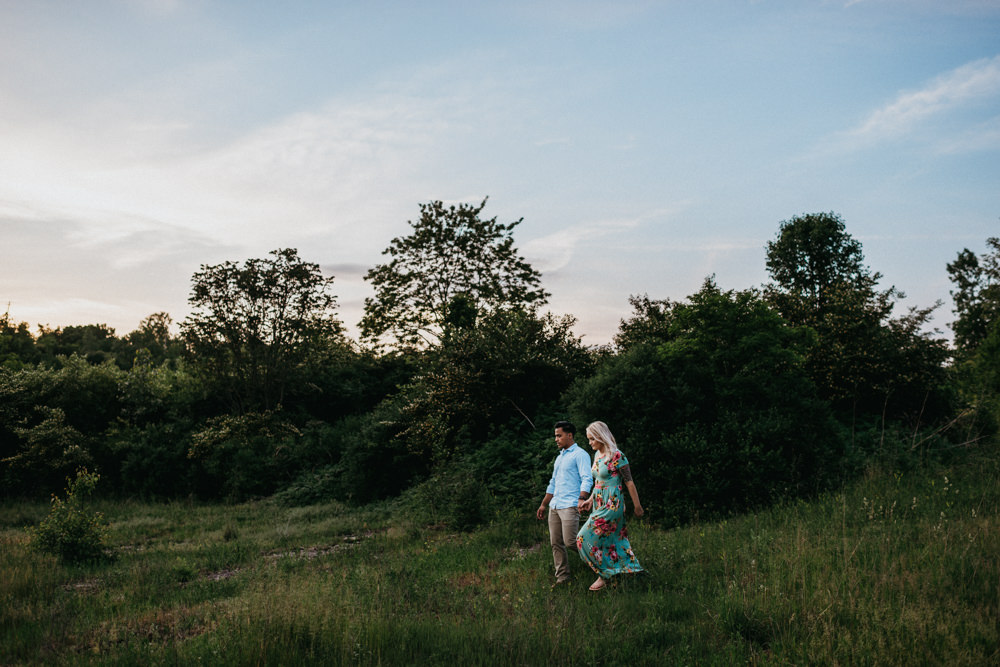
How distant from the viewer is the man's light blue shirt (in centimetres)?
711

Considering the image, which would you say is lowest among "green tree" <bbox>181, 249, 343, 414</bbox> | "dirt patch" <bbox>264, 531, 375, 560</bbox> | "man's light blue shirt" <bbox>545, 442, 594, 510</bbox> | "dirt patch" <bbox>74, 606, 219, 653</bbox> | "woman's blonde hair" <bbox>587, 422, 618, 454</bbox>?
"dirt patch" <bbox>264, 531, 375, 560</bbox>

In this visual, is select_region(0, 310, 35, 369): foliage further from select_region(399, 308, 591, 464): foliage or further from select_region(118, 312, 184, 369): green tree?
select_region(399, 308, 591, 464): foliage

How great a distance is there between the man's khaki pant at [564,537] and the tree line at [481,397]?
340 cm

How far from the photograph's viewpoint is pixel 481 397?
51.2 ft

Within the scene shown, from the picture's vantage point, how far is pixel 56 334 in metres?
64.6

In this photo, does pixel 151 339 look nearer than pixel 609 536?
No

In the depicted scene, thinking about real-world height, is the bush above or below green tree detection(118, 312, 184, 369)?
below

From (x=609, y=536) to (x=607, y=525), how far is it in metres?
0.13

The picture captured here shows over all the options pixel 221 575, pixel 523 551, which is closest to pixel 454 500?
pixel 523 551

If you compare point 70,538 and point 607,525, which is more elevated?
point 607,525

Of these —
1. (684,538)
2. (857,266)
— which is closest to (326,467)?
(684,538)

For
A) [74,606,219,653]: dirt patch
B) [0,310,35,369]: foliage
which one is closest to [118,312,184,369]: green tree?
[0,310,35,369]: foliage

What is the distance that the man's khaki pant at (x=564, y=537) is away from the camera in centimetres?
705

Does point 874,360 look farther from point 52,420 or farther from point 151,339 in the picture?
point 151,339
